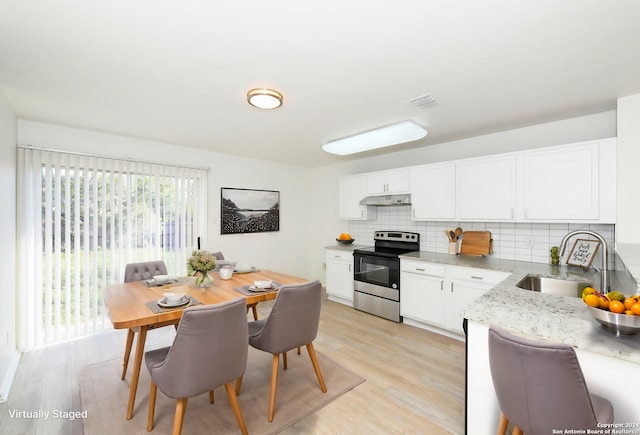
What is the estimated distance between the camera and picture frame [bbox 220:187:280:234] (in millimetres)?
4492

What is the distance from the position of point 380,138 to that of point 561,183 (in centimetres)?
181

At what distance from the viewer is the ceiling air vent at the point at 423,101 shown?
237 cm

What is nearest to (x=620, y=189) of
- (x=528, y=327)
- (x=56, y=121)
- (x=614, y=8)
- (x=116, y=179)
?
(x=614, y=8)

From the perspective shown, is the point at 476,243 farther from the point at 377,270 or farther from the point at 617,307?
the point at 617,307

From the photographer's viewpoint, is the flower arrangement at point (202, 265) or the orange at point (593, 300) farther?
the flower arrangement at point (202, 265)

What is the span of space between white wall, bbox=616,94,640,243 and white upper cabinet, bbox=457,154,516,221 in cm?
78

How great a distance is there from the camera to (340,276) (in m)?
4.52

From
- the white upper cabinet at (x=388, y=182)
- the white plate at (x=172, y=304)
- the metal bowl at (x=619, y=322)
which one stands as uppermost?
the white upper cabinet at (x=388, y=182)

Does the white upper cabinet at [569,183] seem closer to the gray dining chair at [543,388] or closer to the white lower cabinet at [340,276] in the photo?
the gray dining chair at [543,388]

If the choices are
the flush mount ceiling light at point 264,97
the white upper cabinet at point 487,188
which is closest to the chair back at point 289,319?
the flush mount ceiling light at point 264,97

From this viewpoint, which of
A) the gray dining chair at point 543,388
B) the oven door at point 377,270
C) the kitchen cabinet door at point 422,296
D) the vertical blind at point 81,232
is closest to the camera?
the gray dining chair at point 543,388

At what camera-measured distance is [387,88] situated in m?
2.21

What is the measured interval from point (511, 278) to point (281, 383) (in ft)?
7.04

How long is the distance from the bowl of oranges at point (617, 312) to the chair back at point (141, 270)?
3.43 meters
